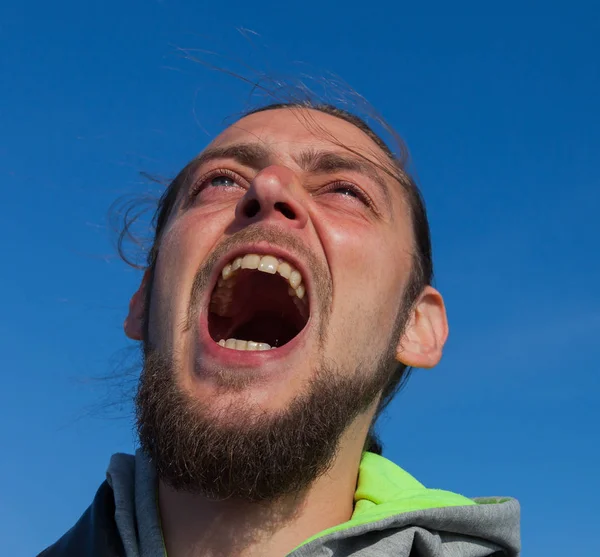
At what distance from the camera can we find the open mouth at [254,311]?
3364 mm

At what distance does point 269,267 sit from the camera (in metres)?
3.04

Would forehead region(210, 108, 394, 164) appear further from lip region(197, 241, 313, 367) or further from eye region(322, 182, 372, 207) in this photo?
lip region(197, 241, 313, 367)

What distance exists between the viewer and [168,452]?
2771 mm

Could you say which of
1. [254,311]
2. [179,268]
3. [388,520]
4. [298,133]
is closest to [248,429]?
[388,520]

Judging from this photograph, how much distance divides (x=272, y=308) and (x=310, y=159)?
90cm

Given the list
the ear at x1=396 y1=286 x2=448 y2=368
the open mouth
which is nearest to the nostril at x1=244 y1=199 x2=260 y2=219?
the open mouth

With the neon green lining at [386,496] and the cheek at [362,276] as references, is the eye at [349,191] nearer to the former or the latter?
the cheek at [362,276]

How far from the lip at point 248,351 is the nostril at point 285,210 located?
6.9 inches

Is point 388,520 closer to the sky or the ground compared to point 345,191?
closer to the ground

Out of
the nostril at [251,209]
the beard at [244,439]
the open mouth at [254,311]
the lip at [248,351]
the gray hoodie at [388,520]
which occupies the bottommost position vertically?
the gray hoodie at [388,520]

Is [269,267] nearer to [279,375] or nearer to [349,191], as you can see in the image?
[279,375]

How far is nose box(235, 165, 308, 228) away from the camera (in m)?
3.05

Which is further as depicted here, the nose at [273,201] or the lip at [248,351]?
the nose at [273,201]

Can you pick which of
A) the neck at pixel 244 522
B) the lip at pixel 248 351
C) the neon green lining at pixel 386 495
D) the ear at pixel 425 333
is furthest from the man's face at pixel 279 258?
the neon green lining at pixel 386 495
